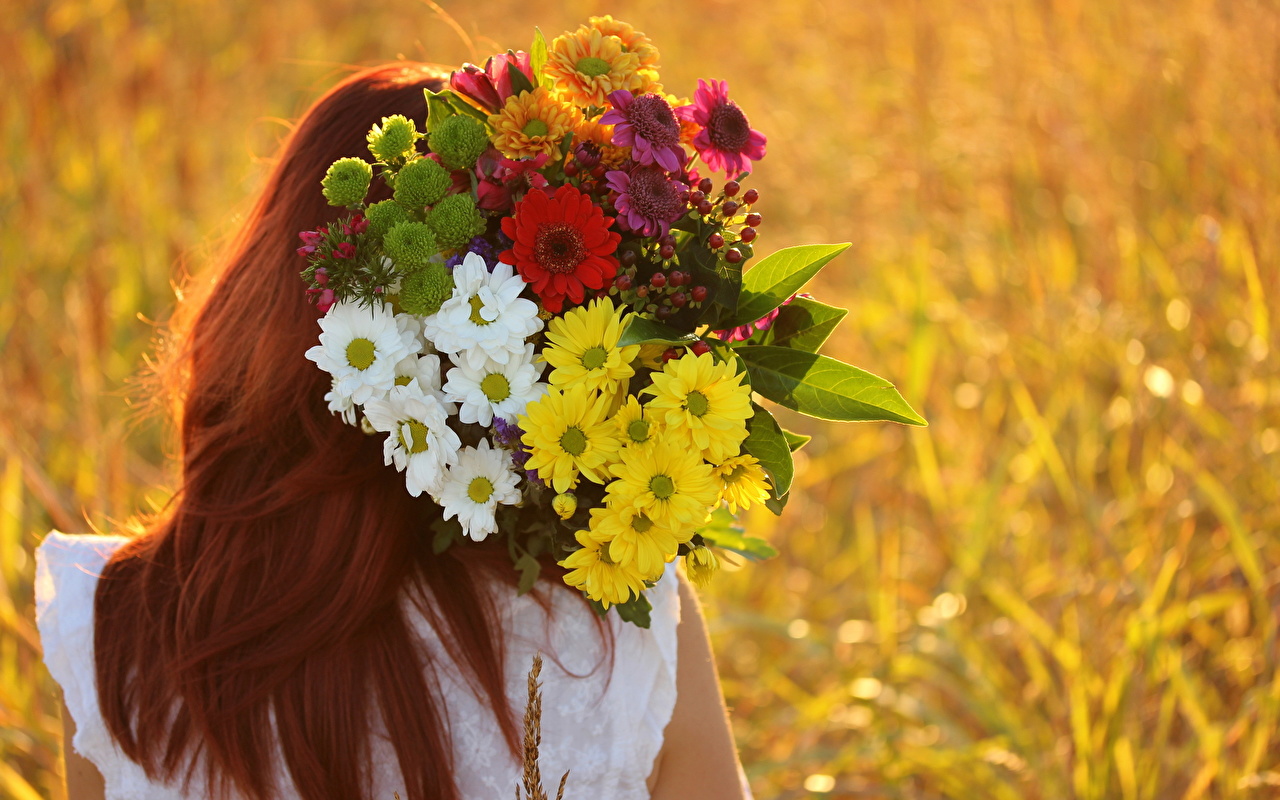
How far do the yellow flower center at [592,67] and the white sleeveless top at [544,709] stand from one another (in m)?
0.63

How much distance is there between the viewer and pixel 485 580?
48.3 inches

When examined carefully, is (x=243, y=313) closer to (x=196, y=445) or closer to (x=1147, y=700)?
(x=196, y=445)

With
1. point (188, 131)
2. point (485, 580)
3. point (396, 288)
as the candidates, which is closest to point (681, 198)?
point (396, 288)

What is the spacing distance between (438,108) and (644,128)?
239 mm

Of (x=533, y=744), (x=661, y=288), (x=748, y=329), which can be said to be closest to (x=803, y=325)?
(x=748, y=329)

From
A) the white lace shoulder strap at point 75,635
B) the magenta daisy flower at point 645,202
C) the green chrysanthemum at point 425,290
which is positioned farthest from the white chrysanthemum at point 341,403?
the white lace shoulder strap at point 75,635

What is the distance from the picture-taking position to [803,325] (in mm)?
1049

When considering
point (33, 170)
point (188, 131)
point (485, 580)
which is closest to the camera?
point (485, 580)

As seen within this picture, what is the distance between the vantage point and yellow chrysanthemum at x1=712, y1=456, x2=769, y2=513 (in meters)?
0.96

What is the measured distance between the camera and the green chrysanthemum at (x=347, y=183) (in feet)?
3.08

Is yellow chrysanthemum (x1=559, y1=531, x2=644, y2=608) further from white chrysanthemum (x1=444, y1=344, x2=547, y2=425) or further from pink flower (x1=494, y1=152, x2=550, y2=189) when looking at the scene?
pink flower (x1=494, y1=152, x2=550, y2=189)

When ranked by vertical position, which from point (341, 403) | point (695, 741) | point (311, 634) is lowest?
point (695, 741)

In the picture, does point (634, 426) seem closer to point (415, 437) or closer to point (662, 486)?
point (662, 486)

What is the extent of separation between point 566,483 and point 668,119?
1.22ft
